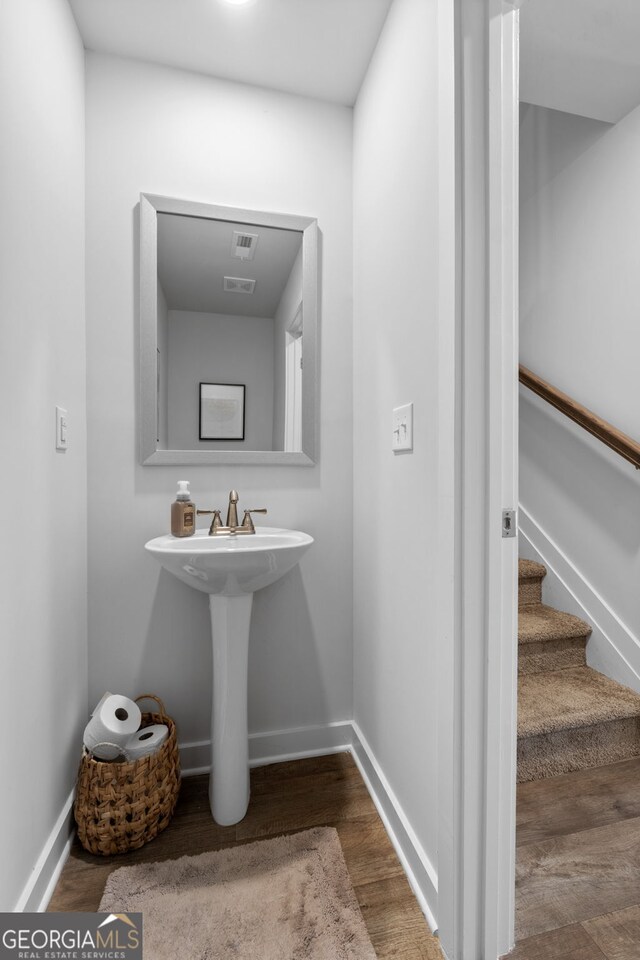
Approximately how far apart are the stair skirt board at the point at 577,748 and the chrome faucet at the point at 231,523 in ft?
3.74

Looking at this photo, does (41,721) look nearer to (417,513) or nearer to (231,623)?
(231,623)

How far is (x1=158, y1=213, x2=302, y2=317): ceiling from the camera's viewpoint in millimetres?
1562

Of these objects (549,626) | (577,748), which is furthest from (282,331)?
(577,748)

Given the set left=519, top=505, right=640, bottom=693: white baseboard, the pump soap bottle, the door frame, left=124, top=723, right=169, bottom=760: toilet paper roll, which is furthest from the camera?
left=519, top=505, right=640, bottom=693: white baseboard

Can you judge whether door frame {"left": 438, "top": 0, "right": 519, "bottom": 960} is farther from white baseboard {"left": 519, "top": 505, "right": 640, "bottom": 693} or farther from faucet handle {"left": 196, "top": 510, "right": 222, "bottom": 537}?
white baseboard {"left": 519, "top": 505, "right": 640, "bottom": 693}

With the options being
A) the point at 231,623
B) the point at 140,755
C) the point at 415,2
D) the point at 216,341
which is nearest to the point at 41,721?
the point at 140,755

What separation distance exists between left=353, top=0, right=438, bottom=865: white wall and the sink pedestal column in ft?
1.39

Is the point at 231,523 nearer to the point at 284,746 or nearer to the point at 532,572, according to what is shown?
the point at 284,746

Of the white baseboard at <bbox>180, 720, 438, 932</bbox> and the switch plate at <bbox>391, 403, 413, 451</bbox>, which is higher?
the switch plate at <bbox>391, 403, 413, 451</bbox>

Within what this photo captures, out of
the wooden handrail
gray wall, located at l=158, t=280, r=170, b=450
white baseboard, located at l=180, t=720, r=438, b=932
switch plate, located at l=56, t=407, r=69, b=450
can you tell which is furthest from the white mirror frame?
the wooden handrail

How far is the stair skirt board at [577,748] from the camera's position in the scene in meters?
1.54

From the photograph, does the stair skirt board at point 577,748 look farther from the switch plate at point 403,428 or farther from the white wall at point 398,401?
the switch plate at point 403,428

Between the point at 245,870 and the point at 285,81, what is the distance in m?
2.41

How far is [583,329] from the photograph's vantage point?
6.65 ft
